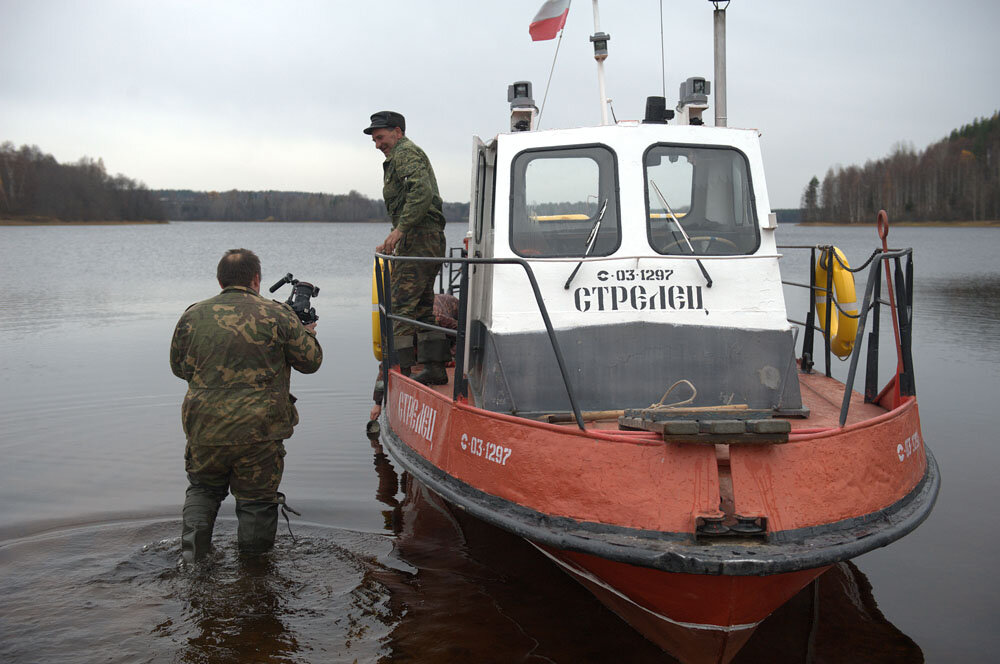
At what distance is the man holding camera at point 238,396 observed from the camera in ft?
14.6

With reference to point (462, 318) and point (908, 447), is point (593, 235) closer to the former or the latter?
point (462, 318)

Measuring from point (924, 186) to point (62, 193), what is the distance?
90968mm

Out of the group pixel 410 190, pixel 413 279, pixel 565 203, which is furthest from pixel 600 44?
pixel 413 279

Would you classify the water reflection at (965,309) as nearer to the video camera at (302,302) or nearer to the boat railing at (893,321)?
the boat railing at (893,321)

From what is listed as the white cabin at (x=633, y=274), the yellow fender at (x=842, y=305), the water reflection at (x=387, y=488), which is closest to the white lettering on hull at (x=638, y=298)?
the white cabin at (x=633, y=274)

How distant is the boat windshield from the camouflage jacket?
176cm

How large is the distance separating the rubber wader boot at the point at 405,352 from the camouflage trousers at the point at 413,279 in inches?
3.5

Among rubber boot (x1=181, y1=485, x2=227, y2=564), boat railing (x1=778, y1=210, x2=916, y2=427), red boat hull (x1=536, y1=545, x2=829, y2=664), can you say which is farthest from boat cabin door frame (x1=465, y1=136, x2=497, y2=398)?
boat railing (x1=778, y1=210, x2=916, y2=427)

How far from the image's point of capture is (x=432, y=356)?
5.99 meters

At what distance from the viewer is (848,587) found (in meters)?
5.11

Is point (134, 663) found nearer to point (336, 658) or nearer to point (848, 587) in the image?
point (336, 658)

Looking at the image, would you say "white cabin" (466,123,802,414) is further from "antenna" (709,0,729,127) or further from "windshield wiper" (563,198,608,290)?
"antenna" (709,0,729,127)

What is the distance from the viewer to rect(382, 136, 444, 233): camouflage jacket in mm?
6066

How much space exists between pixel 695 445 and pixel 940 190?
95.4 metres
